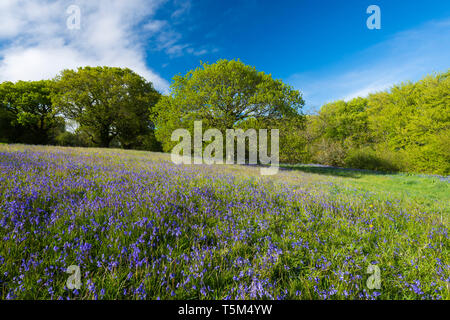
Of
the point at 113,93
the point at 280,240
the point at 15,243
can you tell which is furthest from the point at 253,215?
the point at 113,93

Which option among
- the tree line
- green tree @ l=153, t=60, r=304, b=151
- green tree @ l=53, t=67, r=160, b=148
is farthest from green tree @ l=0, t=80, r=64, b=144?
green tree @ l=153, t=60, r=304, b=151

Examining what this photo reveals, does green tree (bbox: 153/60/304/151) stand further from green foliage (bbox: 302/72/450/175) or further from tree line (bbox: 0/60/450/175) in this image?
green foliage (bbox: 302/72/450/175)

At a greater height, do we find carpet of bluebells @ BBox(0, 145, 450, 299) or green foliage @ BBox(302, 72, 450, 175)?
green foliage @ BBox(302, 72, 450, 175)

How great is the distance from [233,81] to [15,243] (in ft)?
53.3

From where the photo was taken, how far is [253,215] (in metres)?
3.26

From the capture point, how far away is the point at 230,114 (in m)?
16.7

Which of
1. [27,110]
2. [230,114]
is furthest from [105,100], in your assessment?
[230,114]

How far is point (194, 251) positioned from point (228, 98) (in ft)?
49.0

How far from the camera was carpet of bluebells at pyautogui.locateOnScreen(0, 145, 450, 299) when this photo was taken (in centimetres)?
155

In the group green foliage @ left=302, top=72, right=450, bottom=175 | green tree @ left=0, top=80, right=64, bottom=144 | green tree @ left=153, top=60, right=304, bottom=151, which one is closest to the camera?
green tree @ left=153, top=60, right=304, bottom=151

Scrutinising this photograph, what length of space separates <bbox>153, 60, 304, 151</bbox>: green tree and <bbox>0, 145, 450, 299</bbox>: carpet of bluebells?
43.6 ft

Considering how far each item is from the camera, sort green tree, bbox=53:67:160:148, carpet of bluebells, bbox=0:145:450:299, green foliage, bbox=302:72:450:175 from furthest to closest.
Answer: green tree, bbox=53:67:160:148
green foliage, bbox=302:72:450:175
carpet of bluebells, bbox=0:145:450:299

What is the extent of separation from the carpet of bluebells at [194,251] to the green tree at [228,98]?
13280 mm

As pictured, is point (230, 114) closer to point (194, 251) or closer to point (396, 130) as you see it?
point (194, 251)
